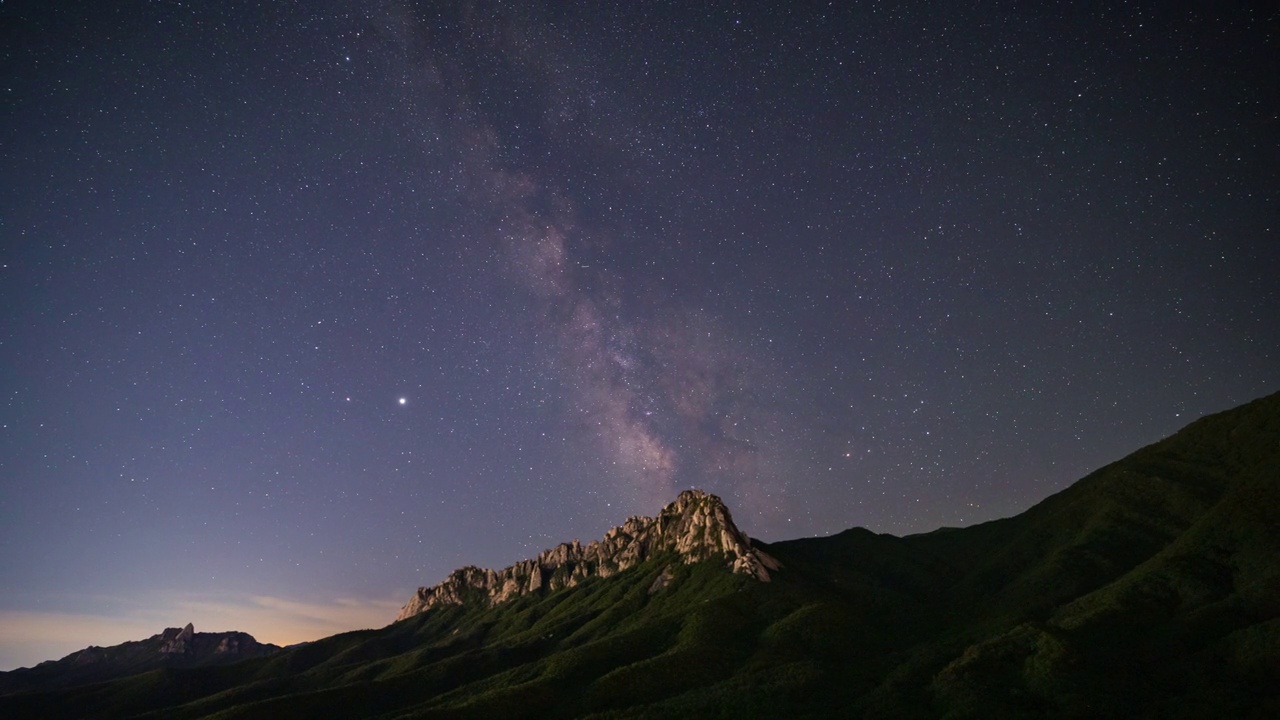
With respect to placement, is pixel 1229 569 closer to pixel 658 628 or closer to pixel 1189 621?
pixel 1189 621

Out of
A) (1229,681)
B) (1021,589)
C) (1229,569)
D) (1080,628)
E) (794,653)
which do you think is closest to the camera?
(1229,681)

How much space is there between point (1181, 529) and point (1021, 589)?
156ft

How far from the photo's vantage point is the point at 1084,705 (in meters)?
95.2

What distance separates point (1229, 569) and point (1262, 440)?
9020 centimetres

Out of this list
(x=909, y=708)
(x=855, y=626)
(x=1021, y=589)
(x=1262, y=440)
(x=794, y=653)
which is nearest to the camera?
(x=909, y=708)

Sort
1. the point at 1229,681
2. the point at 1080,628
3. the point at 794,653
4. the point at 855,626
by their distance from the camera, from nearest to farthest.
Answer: the point at 1229,681 < the point at 1080,628 < the point at 794,653 < the point at 855,626

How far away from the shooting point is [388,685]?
587ft

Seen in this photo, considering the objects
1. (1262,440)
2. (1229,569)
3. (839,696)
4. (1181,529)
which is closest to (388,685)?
(839,696)

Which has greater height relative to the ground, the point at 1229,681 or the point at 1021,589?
the point at 1021,589

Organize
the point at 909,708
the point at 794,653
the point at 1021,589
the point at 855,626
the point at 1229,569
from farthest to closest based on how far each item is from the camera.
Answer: the point at 1021,589 < the point at 855,626 < the point at 794,653 < the point at 1229,569 < the point at 909,708

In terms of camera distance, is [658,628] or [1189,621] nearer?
[1189,621]

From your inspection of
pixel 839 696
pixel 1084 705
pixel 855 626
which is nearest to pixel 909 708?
pixel 839 696

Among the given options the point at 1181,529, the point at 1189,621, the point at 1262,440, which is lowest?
the point at 1189,621

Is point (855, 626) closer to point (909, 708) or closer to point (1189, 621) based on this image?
point (909, 708)
